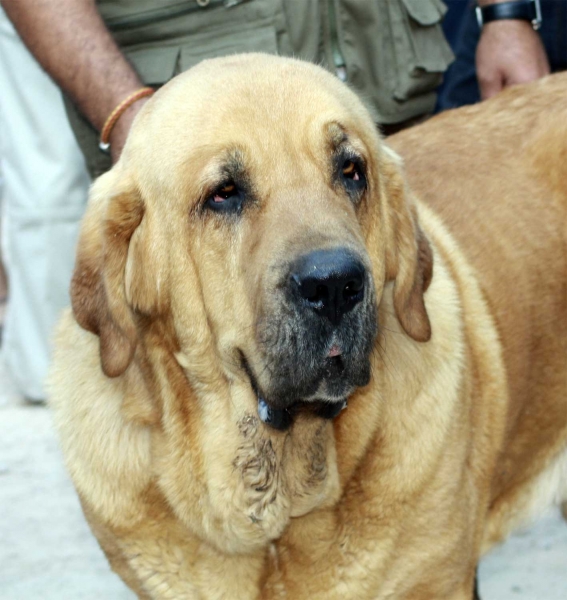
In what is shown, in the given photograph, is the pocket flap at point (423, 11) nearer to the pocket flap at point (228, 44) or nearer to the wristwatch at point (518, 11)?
the wristwatch at point (518, 11)

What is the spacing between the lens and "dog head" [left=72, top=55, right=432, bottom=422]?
2.62 meters

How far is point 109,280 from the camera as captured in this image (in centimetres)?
Result: 290

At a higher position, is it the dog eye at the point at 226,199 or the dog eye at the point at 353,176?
the dog eye at the point at 226,199

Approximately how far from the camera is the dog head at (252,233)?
262 cm

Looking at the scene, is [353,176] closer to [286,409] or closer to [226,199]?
[226,199]

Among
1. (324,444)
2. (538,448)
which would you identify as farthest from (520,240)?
(324,444)

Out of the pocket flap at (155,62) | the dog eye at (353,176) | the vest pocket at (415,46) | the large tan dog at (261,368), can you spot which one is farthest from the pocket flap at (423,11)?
the dog eye at (353,176)

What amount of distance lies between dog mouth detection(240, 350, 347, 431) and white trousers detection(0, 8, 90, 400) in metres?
2.64

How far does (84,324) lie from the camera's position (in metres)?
2.97

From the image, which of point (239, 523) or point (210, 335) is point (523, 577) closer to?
point (239, 523)

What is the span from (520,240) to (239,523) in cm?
141

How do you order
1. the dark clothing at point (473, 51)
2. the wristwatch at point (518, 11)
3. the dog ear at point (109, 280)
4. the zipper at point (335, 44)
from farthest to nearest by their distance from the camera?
the dark clothing at point (473, 51)
the wristwatch at point (518, 11)
the zipper at point (335, 44)
the dog ear at point (109, 280)

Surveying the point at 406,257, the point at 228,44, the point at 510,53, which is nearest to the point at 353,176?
the point at 406,257

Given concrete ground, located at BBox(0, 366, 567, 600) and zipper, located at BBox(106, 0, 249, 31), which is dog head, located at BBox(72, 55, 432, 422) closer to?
zipper, located at BBox(106, 0, 249, 31)
